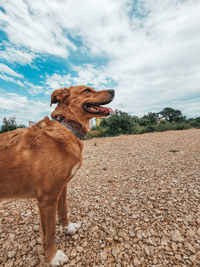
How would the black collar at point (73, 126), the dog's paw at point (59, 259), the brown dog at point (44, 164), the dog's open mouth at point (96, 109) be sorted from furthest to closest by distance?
the dog's open mouth at point (96, 109), the black collar at point (73, 126), the dog's paw at point (59, 259), the brown dog at point (44, 164)

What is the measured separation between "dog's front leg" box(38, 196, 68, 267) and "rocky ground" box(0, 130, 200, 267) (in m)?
0.16

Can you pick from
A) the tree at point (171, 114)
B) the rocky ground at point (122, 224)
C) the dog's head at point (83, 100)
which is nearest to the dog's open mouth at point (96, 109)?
the dog's head at point (83, 100)

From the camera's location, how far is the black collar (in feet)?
6.38

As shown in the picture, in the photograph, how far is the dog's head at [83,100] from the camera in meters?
2.14

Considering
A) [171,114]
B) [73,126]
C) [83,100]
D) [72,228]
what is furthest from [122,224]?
[171,114]

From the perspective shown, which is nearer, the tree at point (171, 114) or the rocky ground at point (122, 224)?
the rocky ground at point (122, 224)

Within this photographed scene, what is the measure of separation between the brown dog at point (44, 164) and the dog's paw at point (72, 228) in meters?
0.35

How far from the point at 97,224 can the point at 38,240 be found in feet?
3.26

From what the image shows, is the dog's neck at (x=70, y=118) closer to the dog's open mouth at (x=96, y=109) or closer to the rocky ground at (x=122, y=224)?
the dog's open mouth at (x=96, y=109)

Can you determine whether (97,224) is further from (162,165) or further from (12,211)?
(162,165)

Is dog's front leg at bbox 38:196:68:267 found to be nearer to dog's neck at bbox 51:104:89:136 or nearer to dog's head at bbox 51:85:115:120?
dog's neck at bbox 51:104:89:136

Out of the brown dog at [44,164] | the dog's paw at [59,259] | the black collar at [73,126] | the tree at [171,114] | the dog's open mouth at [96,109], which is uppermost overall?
the tree at [171,114]

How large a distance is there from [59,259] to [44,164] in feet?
4.56

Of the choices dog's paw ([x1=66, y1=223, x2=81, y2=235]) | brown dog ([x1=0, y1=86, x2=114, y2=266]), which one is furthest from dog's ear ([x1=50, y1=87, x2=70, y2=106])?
dog's paw ([x1=66, y1=223, x2=81, y2=235])
